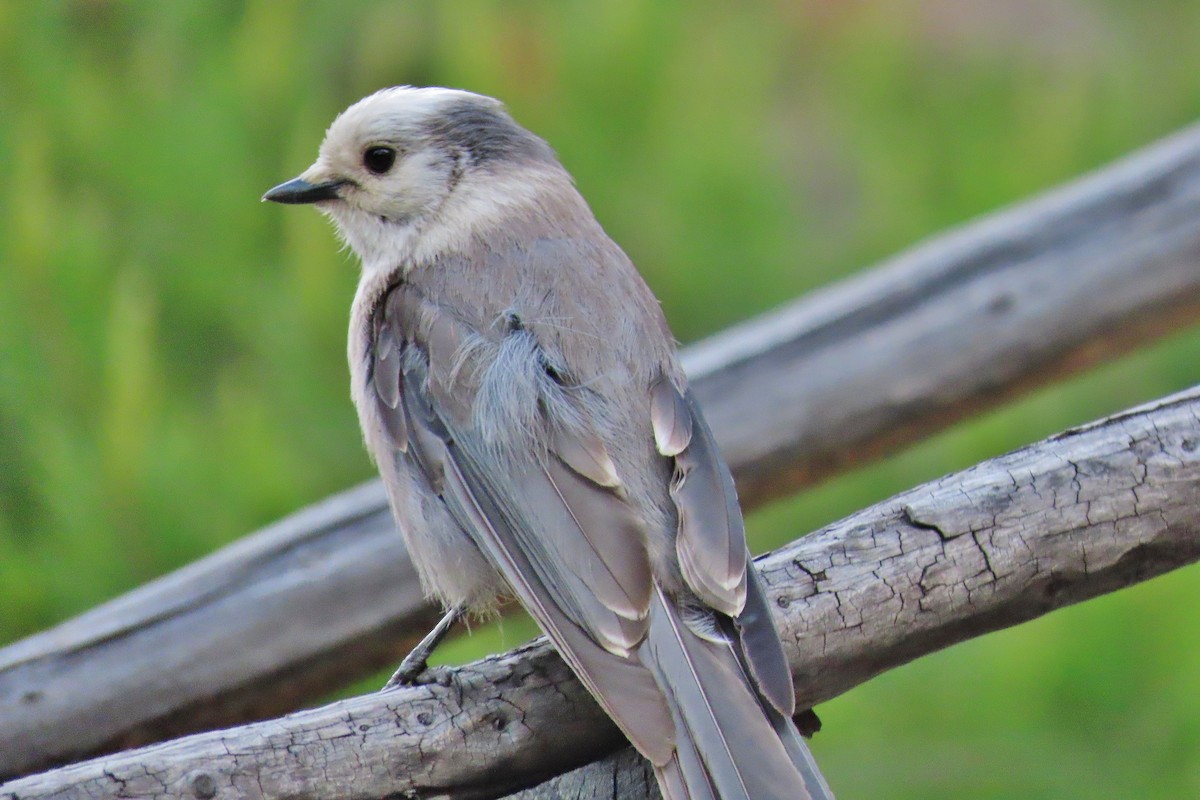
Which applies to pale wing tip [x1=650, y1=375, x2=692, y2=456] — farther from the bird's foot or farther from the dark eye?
the dark eye

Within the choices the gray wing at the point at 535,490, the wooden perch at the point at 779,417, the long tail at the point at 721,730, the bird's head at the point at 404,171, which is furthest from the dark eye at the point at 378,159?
the long tail at the point at 721,730

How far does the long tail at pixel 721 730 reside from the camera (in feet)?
4.80

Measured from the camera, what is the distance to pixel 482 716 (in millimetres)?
1617

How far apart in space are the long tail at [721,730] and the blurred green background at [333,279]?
1.60 m

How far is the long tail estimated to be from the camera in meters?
1.46

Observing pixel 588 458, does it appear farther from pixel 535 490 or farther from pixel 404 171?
pixel 404 171

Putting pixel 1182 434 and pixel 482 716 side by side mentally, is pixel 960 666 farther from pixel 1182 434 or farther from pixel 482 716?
pixel 482 716

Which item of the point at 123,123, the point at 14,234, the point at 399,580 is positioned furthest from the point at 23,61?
the point at 399,580

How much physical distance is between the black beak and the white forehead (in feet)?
0.22

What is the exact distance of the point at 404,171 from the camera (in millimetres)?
2232

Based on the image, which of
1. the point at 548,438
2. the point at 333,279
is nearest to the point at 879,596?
the point at 548,438

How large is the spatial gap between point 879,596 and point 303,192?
1.16 metres

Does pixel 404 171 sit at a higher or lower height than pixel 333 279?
higher

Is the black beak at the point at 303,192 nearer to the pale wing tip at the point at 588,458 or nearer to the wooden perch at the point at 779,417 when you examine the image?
the wooden perch at the point at 779,417
